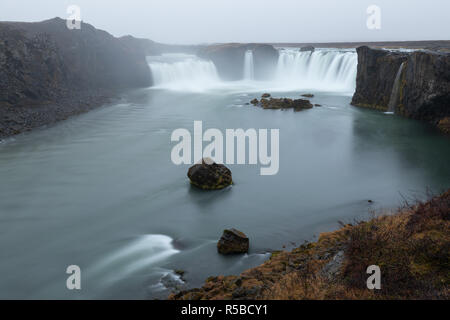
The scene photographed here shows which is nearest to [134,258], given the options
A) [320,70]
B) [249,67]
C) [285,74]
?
[320,70]

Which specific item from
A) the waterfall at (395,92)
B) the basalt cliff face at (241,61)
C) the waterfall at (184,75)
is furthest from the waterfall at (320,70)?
the waterfall at (184,75)

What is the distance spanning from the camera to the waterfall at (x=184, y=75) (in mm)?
64500

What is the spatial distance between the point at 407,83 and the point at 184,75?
42652mm

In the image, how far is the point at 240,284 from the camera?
969cm

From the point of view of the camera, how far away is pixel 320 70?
60094 millimetres

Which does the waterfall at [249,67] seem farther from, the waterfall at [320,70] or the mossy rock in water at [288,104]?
the mossy rock in water at [288,104]

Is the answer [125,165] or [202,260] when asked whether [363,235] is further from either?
[125,165]

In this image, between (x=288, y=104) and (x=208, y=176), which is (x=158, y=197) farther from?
(x=288, y=104)

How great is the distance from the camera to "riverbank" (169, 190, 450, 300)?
7.55m

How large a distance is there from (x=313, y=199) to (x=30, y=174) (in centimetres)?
1703

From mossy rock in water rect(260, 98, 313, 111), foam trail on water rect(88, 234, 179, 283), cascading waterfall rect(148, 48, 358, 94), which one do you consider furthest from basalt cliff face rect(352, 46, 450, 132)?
foam trail on water rect(88, 234, 179, 283)

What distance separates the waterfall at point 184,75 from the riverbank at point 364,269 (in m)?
52.9

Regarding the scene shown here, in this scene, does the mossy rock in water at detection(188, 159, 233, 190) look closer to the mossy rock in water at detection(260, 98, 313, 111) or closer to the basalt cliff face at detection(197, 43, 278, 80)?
the mossy rock in water at detection(260, 98, 313, 111)

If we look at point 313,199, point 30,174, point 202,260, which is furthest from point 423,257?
point 30,174
